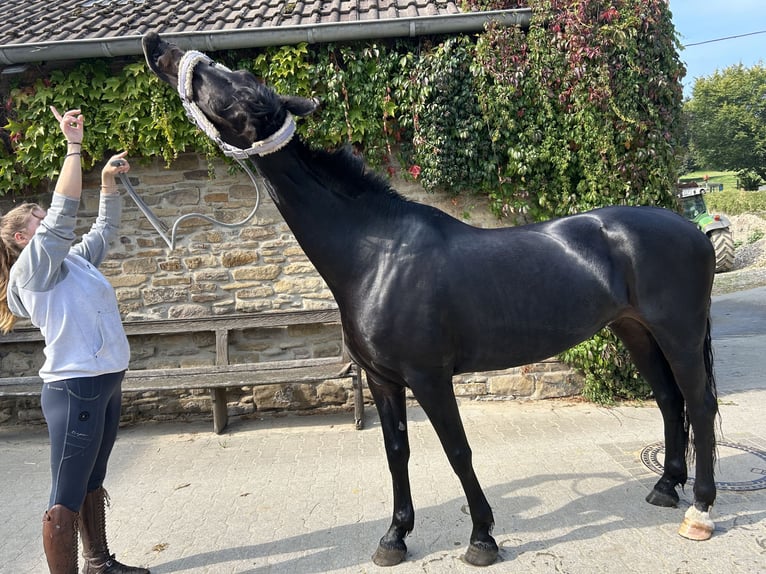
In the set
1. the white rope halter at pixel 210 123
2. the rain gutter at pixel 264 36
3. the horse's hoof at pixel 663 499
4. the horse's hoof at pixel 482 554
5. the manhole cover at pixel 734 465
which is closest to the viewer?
the white rope halter at pixel 210 123

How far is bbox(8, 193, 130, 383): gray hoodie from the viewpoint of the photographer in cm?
215

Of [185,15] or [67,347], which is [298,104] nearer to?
[67,347]

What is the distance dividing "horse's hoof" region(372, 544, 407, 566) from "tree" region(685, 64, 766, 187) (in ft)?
122

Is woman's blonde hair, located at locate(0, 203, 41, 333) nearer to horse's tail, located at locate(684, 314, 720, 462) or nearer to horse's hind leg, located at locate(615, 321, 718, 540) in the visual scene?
horse's hind leg, located at locate(615, 321, 718, 540)

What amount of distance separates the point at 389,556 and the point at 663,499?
163 centimetres

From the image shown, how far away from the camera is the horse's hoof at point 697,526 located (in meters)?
2.77

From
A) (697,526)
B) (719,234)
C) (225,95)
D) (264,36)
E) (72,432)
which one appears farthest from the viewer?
(719,234)

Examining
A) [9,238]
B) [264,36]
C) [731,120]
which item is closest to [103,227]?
[9,238]

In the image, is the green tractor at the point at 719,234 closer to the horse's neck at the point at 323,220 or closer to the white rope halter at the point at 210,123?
the horse's neck at the point at 323,220

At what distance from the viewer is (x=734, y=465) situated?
3.59 metres

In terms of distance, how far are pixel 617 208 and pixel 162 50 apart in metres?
2.33

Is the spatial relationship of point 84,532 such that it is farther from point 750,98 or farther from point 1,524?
point 750,98

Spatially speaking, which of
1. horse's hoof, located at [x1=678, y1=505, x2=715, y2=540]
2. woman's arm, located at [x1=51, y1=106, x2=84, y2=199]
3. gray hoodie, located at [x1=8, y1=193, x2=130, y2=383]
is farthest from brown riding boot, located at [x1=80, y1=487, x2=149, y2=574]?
horse's hoof, located at [x1=678, y1=505, x2=715, y2=540]

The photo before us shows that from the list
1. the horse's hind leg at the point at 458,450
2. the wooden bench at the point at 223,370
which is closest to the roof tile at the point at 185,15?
the wooden bench at the point at 223,370
